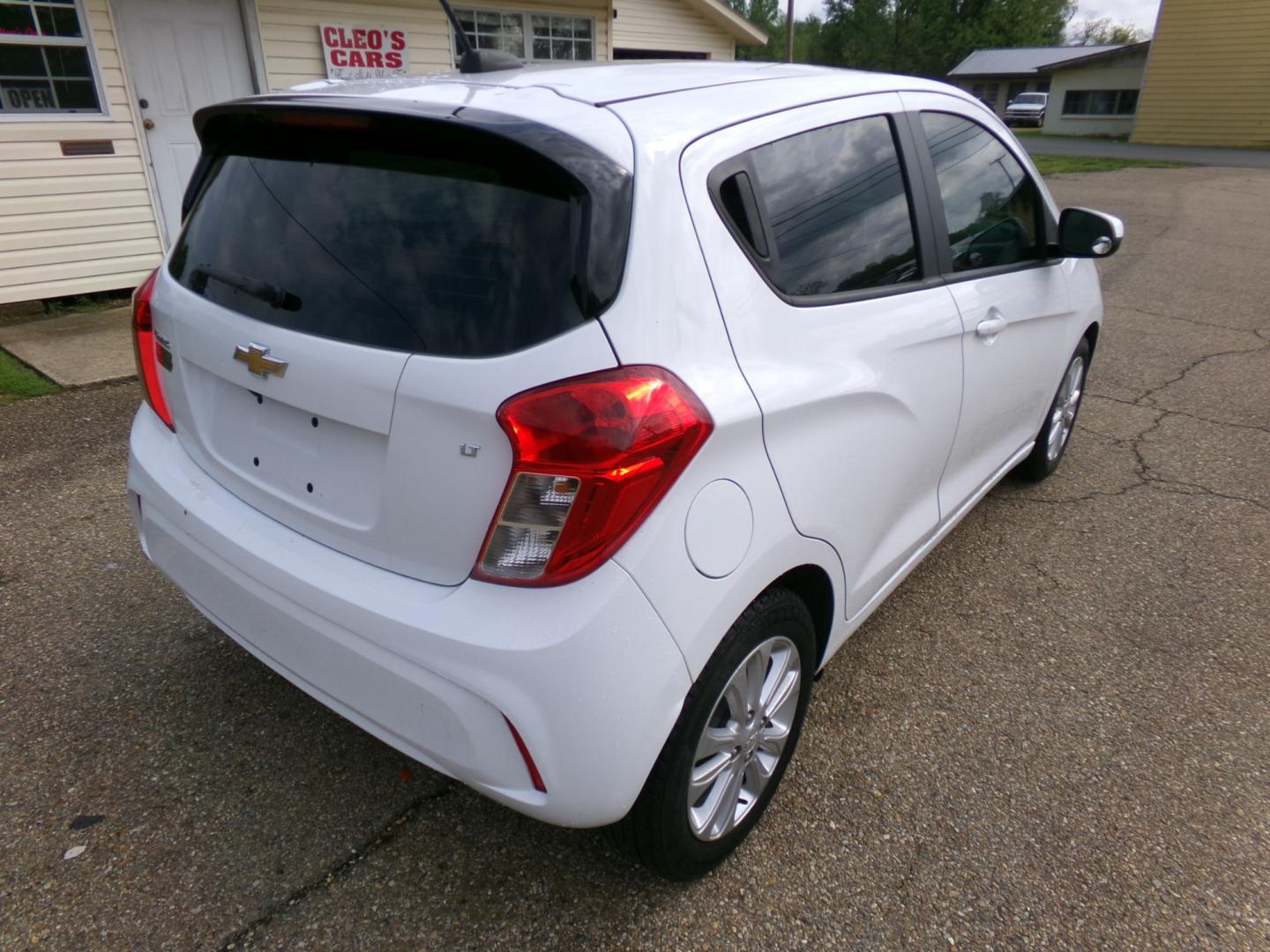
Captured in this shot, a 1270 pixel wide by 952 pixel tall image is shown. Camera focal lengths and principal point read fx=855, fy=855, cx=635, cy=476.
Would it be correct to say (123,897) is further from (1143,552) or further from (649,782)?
(1143,552)

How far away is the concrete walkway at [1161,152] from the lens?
935 inches

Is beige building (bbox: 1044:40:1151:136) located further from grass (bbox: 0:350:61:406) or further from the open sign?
grass (bbox: 0:350:61:406)

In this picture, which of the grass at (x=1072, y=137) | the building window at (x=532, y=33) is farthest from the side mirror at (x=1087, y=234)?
the grass at (x=1072, y=137)

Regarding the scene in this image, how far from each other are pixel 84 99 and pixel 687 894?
25.8 ft

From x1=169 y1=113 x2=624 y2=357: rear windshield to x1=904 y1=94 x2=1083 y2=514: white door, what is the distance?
1.47 m

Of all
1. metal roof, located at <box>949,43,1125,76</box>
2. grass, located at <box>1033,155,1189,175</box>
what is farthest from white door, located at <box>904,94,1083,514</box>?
metal roof, located at <box>949,43,1125,76</box>

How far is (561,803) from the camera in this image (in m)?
1.61

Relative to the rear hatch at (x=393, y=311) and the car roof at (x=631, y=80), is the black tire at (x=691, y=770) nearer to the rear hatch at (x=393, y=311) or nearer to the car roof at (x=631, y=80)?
the rear hatch at (x=393, y=311)

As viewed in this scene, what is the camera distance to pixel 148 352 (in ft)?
7.44

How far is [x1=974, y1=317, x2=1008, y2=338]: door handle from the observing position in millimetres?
2637

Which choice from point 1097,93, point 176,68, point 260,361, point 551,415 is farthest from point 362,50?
point 1097,93

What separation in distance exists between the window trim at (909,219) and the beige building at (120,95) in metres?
7.05

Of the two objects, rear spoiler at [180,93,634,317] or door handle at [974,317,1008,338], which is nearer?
rear spoiler at [180,93,634,317]

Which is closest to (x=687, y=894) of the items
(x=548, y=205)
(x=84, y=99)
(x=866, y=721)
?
(x=866, y=721)
